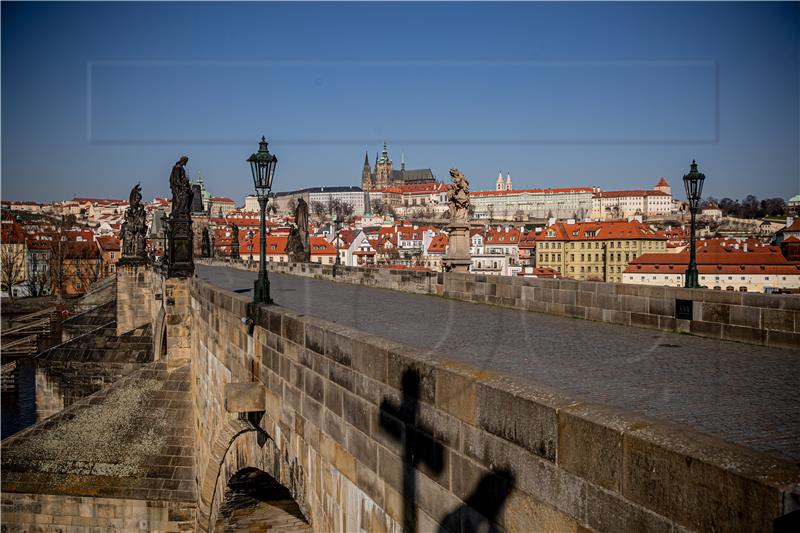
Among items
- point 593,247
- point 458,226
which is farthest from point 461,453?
point 593,247

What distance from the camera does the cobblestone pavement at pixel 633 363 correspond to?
3.83 metres

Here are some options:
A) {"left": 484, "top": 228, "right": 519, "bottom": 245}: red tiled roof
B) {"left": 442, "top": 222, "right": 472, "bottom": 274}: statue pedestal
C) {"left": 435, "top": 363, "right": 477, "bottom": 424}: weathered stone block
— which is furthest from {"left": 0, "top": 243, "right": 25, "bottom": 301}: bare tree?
{"left": 435, "top": 363, "right": 477, "bottom": 424}: weathered stone block

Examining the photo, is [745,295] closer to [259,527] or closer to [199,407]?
[259,527]

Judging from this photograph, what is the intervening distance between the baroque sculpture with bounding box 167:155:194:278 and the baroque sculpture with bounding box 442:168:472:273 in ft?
19.3

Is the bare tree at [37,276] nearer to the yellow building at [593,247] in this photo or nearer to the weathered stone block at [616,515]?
the yellow building at [593,247]

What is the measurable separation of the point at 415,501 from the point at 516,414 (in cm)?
128

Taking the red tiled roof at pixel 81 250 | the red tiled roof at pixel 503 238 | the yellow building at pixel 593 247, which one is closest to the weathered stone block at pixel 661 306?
the yellow building at pixel 593 247

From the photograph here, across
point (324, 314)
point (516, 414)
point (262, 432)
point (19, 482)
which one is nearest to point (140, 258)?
point (19, 482)

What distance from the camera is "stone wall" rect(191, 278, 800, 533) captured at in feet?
6.82

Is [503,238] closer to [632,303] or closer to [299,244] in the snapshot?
[299,244]

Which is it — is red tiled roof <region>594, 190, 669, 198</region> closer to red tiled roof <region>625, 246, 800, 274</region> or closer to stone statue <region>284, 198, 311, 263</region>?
red tiled roof <region>625, 246, 800, 274</region>

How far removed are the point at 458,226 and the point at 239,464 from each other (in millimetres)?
7872

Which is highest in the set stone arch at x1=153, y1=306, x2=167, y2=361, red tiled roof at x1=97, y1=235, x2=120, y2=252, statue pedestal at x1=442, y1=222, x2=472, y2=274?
red tiled roof at x1=97, y1=235, x2=120, y2=252

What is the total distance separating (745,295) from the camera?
24.1 ft
